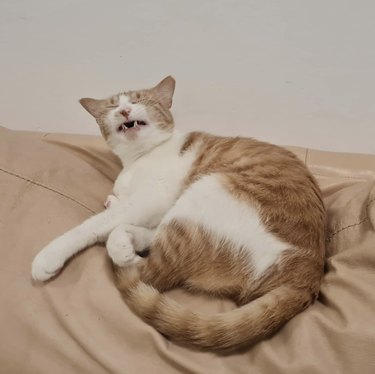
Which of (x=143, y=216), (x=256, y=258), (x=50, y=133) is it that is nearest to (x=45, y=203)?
(x=143, y=216)

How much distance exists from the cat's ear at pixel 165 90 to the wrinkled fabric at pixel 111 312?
443mm

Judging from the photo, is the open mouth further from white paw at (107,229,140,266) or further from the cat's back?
white paw at (107,229,140,266)

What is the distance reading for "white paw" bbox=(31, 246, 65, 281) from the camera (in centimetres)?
92

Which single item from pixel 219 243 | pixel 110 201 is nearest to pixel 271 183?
pixel 219 243

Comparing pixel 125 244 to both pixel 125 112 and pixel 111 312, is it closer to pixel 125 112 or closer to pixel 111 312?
pixel 111 312

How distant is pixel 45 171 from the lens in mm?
1162

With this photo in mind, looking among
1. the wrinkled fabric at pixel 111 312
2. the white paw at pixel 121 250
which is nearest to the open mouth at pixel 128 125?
the wrinkled fabric at pixel 111 312

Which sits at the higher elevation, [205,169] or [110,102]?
[110,102]

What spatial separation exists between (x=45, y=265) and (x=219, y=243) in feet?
1.24

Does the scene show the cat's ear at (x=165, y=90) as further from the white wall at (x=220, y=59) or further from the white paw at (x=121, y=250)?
the white paw at (x=121, y=250)

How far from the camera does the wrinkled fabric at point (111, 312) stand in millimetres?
802

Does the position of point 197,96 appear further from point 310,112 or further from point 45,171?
point 45,171

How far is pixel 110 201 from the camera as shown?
3.89ft

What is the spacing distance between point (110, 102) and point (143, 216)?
43cm
